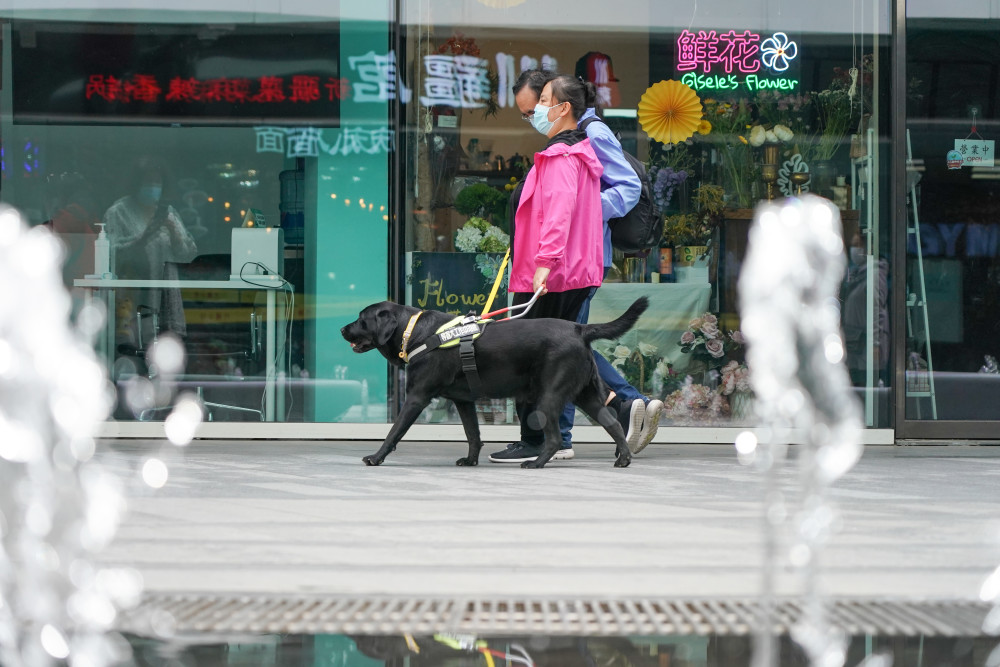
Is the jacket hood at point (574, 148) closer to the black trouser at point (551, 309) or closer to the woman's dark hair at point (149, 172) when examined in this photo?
the black trouser at point (551, 309)

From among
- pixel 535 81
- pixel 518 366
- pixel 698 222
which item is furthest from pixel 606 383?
pixel 698 222

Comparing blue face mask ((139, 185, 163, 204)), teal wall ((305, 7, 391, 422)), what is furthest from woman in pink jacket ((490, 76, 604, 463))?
blue face mask ((139, 185, 163, 204))

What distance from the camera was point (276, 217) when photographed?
7.65 m

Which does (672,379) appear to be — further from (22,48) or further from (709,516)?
(22,48)

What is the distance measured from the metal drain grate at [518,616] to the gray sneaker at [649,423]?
3.25m

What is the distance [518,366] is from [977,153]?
385cm

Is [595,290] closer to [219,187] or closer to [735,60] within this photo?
[735,60]

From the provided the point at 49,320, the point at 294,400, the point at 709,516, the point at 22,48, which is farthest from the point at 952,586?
the point at 22,48

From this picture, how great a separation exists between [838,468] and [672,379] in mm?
5833

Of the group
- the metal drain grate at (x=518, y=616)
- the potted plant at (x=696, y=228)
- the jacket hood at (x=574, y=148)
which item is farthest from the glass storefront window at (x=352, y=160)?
the metal drain grate at (x=518, y=616)

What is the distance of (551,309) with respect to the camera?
20.5ft

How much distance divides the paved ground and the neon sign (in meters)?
2.85

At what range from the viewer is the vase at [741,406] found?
7.76 m

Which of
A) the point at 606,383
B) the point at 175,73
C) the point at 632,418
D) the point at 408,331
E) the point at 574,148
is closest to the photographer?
the point at 408,331
